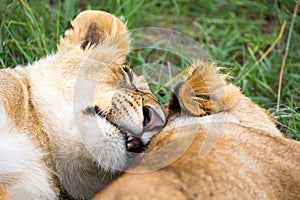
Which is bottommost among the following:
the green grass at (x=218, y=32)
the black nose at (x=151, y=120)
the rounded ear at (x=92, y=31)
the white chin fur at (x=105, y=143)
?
the green grass at (x=218, y=32)

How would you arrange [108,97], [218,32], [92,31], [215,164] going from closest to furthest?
[215,164], [108,97], [92,31], [218,32]

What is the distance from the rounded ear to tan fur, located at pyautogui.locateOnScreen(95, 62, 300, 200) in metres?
0.71

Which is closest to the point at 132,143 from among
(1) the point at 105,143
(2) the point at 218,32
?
(1) the point at 105,143

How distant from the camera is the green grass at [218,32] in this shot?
4219 millimetres

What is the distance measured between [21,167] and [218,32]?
2.98 metres

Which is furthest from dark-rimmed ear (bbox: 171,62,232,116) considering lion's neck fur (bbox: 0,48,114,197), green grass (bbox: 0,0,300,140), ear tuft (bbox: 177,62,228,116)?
green grass (bbox: 0,0,300,140)

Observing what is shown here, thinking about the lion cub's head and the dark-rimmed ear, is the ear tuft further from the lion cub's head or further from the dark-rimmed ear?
the lion cub's head

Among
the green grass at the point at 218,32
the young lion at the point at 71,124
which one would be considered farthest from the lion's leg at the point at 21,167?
the green grass at the point at 218,32

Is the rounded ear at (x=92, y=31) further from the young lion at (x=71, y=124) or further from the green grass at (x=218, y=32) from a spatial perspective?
the green grass at (x=218, y=32)

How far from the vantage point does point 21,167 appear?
2.78m

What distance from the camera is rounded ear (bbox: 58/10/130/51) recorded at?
3.41m

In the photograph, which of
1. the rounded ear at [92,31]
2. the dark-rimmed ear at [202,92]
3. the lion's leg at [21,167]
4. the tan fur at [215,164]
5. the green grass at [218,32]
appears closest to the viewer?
the tan fur at [215,164]

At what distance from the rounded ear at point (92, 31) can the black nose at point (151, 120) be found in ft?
2.17

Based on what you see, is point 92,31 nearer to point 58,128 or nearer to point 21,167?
point 58,128
